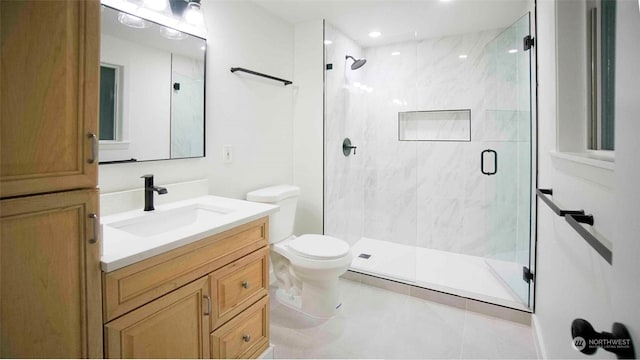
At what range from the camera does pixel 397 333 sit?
1966mm

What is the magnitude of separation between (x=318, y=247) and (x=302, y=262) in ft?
0.53

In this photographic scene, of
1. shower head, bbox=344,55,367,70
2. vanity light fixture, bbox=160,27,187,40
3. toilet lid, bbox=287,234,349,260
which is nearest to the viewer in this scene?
vanity light fixture, bbox=160,27,187,40

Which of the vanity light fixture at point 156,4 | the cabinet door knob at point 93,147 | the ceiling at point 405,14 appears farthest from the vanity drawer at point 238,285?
the ceiling at point 405,14

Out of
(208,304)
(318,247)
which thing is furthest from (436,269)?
(208,304)

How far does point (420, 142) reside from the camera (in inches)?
132

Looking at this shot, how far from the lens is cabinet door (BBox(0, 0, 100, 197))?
0.78m

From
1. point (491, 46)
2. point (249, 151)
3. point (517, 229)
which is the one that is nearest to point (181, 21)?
point (249, 151)

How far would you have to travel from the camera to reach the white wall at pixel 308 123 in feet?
8.96

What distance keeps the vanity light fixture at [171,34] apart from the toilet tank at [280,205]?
107 centimetres

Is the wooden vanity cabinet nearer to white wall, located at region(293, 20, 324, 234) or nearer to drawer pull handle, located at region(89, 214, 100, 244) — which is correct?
drawer pull handle, located at region(89, 214, 100, 244)

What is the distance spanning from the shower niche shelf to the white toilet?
1.67 meters

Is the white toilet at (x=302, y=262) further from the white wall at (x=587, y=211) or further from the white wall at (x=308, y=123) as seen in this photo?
the white wall at (x=587, y=211)

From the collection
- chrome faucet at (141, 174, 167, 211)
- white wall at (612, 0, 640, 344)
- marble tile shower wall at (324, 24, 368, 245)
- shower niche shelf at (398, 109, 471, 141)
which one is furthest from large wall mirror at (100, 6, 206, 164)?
shower niche shelf at (398, 109, 471, 141)

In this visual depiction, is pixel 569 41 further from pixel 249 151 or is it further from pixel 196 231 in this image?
pixel 249 151
